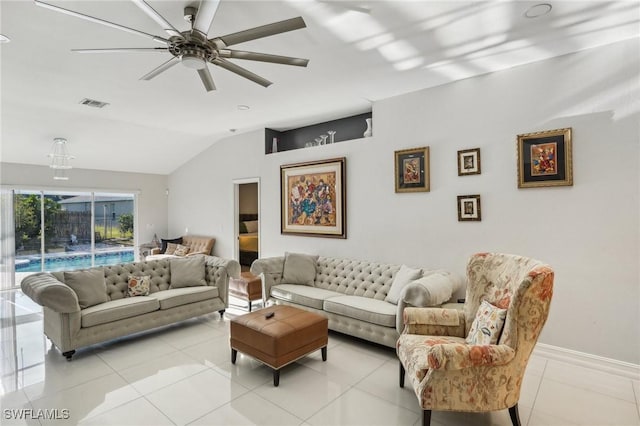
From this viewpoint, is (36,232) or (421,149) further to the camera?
(36,232)

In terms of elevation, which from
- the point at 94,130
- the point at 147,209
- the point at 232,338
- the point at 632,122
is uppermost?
the point at 94,130

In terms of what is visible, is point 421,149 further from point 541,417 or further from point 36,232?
point 36,232

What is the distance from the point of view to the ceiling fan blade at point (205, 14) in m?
1.81

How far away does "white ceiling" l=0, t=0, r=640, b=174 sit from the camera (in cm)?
246

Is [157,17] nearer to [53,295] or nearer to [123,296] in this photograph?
[53,295]

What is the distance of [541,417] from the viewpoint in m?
2.37

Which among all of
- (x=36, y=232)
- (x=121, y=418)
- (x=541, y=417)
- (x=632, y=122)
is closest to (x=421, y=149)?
(x=632, y=122)

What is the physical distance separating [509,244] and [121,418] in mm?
3789

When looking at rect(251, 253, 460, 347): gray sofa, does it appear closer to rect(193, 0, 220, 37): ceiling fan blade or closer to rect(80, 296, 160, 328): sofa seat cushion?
rect(80, 296, 160, 328): sofa seat cushion

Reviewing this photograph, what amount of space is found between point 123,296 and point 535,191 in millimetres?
4768

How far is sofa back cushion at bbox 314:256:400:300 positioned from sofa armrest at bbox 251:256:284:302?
0.57m

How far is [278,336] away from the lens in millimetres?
2848

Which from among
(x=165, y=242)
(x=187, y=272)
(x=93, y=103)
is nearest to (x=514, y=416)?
(x=187, y=272)

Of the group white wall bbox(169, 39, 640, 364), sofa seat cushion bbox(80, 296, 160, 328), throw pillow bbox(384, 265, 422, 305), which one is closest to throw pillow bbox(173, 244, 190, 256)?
sofa seat cushion bbox(80, 296, 160, 328)
